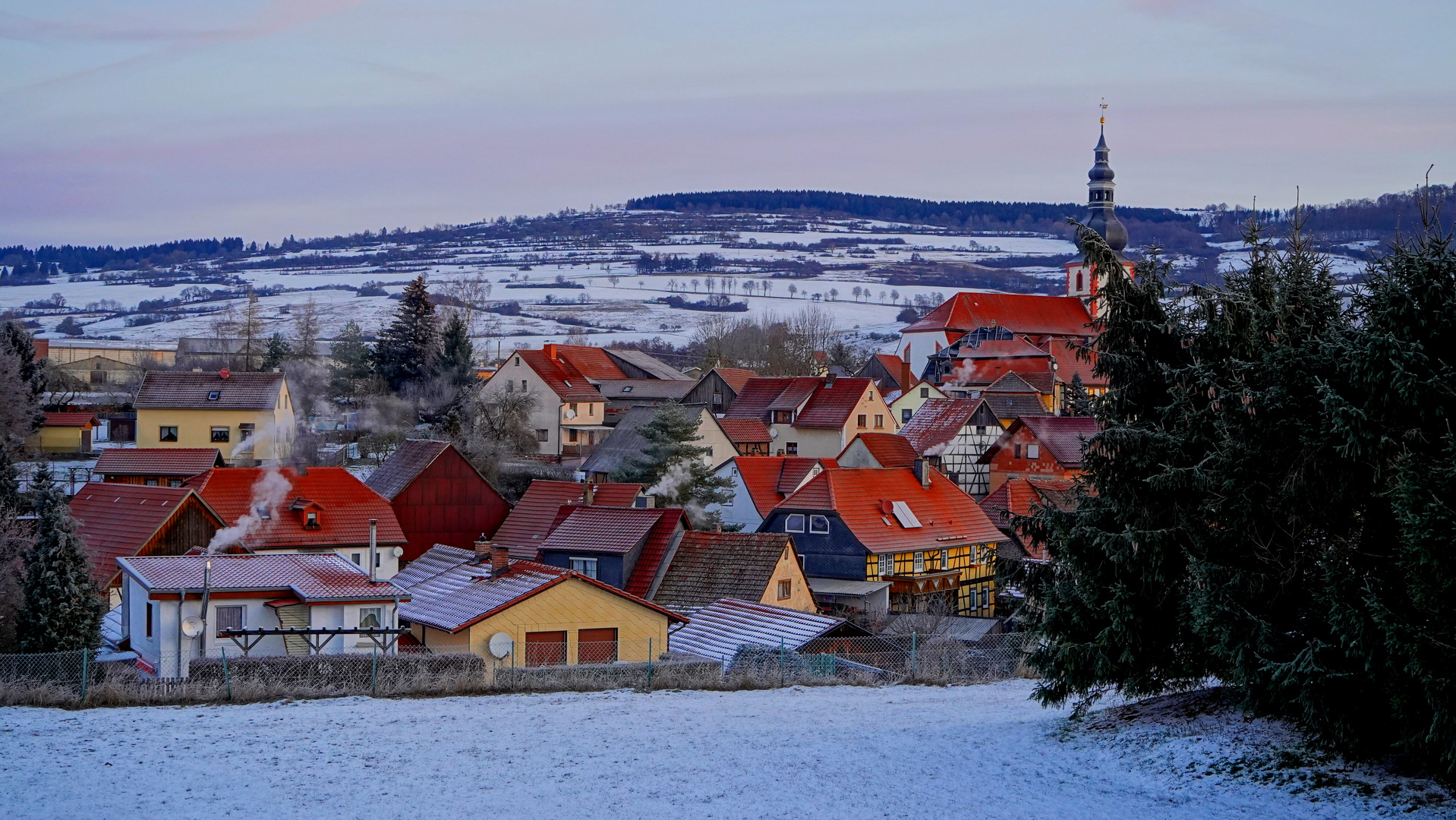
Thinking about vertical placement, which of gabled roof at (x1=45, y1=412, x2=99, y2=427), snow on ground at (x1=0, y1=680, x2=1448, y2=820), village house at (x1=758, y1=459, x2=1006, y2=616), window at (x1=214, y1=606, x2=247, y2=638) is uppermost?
snow on ground at (x1=0, y1=680, x2=1448, y2=820)

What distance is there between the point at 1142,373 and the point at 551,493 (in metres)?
31.9

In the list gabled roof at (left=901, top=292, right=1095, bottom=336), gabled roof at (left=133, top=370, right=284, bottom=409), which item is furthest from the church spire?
gabled roof at (left=133, top=370, right=284, bottom=409)

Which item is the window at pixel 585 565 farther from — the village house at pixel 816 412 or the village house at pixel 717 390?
the village house at pixel 717 390

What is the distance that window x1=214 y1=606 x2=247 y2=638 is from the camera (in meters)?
27.3

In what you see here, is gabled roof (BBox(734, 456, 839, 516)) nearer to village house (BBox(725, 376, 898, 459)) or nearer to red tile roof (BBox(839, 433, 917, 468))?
red tile roof (BBox(839, 433, 917, 468))

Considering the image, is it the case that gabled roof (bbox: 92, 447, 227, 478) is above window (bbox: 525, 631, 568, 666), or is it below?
above

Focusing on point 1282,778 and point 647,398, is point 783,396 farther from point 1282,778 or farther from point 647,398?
point 1282,778

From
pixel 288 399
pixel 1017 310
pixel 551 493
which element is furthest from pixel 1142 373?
pixel 1017 310

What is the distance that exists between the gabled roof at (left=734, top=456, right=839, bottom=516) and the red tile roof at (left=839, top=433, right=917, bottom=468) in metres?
4.58

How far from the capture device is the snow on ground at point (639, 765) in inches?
533

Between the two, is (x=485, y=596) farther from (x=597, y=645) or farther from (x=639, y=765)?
(x=639, y=765)

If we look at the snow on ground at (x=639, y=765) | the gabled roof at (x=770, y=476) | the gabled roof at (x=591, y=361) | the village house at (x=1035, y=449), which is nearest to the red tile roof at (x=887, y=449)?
the gabled roof at (x=770, y=476)

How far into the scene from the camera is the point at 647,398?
81.2 metres

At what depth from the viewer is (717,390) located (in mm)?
80938
